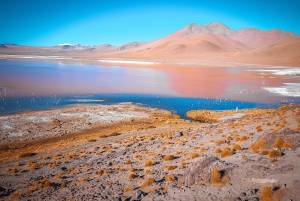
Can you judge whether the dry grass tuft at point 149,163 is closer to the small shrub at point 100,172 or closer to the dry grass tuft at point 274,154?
the small shrub at point 100,172

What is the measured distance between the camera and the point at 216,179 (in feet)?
21.3

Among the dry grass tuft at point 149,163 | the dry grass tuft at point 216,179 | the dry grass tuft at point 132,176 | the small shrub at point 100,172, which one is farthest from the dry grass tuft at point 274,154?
the small shrub at point 100,172

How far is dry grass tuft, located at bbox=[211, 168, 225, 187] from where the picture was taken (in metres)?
6.36

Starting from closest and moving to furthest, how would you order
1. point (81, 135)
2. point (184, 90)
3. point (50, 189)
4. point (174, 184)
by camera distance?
point (174, 184) < point (50, 189) < point (81, 135) < point (184, 90)

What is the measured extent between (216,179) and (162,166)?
Answer: 326 centimetres

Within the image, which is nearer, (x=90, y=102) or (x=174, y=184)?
(x=174, y=184)

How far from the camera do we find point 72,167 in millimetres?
10406

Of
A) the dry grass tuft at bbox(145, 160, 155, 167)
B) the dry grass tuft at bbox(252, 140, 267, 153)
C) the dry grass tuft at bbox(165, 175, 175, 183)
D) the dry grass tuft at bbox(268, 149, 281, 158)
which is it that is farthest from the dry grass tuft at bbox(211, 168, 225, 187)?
the dry grass tuft at bbox(145, 160, 155, 167)

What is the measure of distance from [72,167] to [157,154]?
14.0 feet

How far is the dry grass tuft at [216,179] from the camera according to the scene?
6.36m

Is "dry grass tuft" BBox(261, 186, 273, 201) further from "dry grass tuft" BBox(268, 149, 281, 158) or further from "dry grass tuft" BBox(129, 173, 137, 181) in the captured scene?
"dry grass tuft" BBox(129, 173, 137, 181)

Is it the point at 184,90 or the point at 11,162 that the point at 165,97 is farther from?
the point at 11,162

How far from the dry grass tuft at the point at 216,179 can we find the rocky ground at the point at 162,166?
29 millimetres

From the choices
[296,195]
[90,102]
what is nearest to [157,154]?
[296,195]
